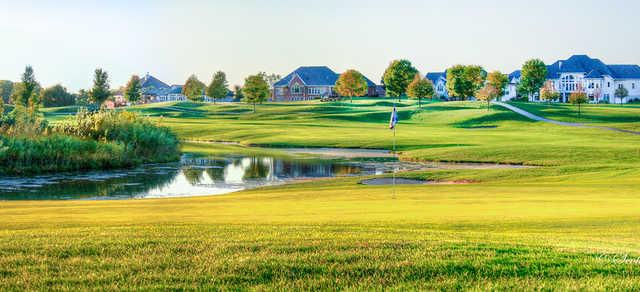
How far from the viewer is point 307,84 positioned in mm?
184250

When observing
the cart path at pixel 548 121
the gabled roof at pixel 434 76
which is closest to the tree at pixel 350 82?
the cart path at pixel 548 121

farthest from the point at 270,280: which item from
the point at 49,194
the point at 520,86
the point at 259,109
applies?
the point at 520,86

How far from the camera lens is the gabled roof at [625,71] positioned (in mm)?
155250

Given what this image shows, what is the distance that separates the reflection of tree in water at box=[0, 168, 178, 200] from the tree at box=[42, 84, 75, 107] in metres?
130

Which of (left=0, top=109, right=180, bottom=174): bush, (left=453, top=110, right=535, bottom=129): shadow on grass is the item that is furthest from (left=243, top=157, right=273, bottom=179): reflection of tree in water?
(left=453, top=110, right=535, bottom=129): shadow on grass

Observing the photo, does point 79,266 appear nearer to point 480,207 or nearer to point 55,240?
point 55,240

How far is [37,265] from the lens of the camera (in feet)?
34.1

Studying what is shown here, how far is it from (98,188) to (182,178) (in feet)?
21.0

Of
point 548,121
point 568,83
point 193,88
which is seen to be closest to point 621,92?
point 568,83

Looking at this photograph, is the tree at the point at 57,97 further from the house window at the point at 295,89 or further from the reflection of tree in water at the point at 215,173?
the reflection of tree in water at the point at 215,173

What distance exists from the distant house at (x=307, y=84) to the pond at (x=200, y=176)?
128 metres

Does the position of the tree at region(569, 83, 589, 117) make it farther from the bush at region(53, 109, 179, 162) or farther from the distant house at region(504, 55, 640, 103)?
the bush at region(53, 109, 179, 162)

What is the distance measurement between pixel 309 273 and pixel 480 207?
11151 mm

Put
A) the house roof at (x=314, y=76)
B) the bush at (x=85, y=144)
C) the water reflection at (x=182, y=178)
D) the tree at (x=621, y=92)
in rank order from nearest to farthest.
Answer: the water reflection at (x=182, y=178), the bush at (x=85, y=144), the tree at (x=621, y=92), the house roof at (x=314, y=76)
